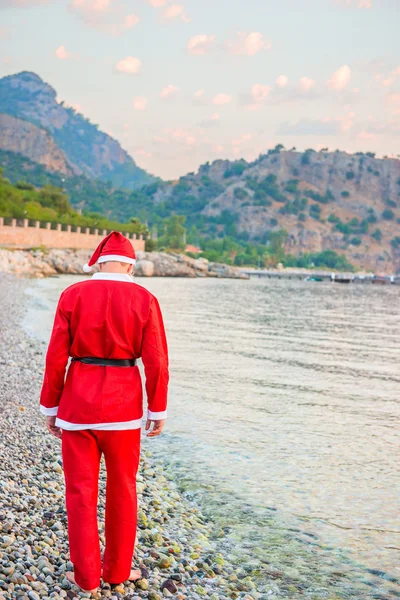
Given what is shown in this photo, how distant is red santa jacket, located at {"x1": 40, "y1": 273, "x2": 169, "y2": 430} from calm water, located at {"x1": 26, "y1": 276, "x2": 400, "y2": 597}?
268 cm

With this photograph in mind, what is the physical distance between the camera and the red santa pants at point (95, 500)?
3.80 metres

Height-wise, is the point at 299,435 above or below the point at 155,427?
below

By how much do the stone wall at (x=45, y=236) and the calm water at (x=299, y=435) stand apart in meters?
59.6

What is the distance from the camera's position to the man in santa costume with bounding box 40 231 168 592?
3.81 metres

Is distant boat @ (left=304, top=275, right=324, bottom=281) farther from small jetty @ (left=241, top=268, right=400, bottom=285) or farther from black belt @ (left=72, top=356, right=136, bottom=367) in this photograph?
black belt @ (left=72, top=356, right=136, bottom=367)

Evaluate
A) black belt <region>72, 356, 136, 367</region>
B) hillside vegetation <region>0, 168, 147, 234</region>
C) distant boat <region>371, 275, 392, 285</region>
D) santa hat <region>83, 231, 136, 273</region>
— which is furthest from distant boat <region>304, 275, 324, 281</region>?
black belt <region>72, 356, 136, 367</region>

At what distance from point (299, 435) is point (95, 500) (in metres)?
5.94

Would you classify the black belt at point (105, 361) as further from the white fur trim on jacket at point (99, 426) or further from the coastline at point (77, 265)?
the coastline at point (77, 265)

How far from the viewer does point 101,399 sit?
12.5 feet

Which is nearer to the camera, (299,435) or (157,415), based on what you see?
(157,415)

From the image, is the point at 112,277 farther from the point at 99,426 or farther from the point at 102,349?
the point at 99,426

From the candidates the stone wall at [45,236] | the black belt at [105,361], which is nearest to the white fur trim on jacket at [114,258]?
the black belt at [105,361]

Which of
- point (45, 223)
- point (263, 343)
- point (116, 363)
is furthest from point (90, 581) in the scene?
point (45, 223)

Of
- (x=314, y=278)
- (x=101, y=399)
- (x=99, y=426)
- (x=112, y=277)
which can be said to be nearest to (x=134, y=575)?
(x=99, y=426)
